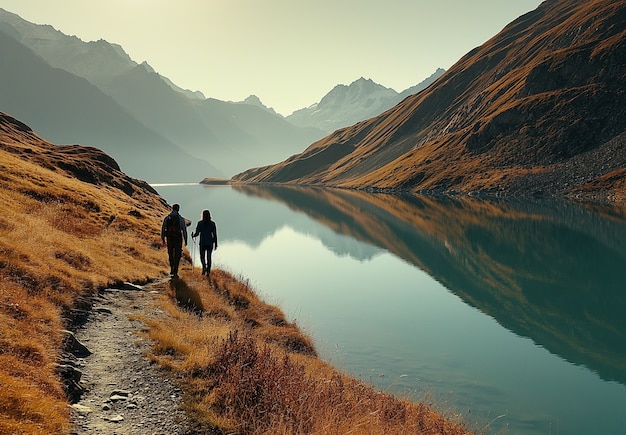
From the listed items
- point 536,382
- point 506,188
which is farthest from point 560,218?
point 536,382

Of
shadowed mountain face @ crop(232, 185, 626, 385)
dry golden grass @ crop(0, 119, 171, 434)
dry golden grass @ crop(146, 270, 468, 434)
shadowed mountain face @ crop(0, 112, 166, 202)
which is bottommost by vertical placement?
shadowed mountain face @ crop(232, 185, 626, 385)

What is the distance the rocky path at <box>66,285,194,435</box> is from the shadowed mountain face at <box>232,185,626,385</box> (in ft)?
65.7

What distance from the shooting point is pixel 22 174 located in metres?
36.2

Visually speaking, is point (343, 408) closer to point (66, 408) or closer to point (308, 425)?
point (308, 425)

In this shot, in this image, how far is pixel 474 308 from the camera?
31078 millimetres

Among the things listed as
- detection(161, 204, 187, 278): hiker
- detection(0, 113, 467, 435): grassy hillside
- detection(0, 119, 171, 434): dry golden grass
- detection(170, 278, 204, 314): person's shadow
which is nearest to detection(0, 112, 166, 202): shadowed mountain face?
detection(0, 119, 171, 434): dry golden grass

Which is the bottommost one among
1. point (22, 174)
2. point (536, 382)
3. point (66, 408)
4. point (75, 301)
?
point (536, 382)

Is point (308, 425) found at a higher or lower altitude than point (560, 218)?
higher

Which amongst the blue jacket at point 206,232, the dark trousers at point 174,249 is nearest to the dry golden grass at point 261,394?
the dark trousers at point 174,249

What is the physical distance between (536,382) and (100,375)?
18.1 metres

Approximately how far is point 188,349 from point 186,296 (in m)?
8.44

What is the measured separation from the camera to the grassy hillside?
8.67 metres

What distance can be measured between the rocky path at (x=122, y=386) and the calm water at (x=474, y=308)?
10.1m

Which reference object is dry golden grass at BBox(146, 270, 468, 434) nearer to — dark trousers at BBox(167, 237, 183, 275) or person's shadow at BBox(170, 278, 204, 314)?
person's shadow at BBox(170, 278, 204, 314)
